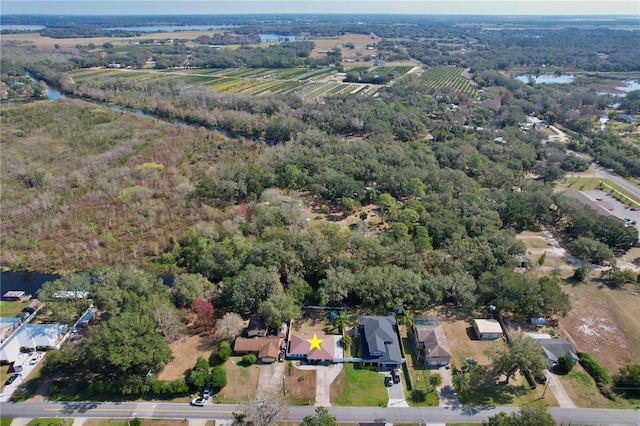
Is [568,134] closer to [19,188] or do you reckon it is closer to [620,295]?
[620,295]

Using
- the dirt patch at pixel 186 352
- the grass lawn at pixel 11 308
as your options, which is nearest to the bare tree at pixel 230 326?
the dirt patch at pixel 186 352

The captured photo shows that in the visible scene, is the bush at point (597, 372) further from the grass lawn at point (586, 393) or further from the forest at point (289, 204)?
the forest at point (289, 204)

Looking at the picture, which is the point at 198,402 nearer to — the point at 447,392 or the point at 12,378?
the point at 12,378

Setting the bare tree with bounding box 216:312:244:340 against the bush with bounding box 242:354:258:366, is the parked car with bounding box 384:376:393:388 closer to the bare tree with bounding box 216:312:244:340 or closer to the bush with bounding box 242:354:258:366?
the bush with bounding box 242:354:258:366

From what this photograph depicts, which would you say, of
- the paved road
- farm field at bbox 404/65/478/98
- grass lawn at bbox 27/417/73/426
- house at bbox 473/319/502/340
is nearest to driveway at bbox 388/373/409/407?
the paved road

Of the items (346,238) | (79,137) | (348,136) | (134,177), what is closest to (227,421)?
(346,238)

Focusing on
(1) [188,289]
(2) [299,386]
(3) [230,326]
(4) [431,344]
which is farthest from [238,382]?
(4) [431,344]
